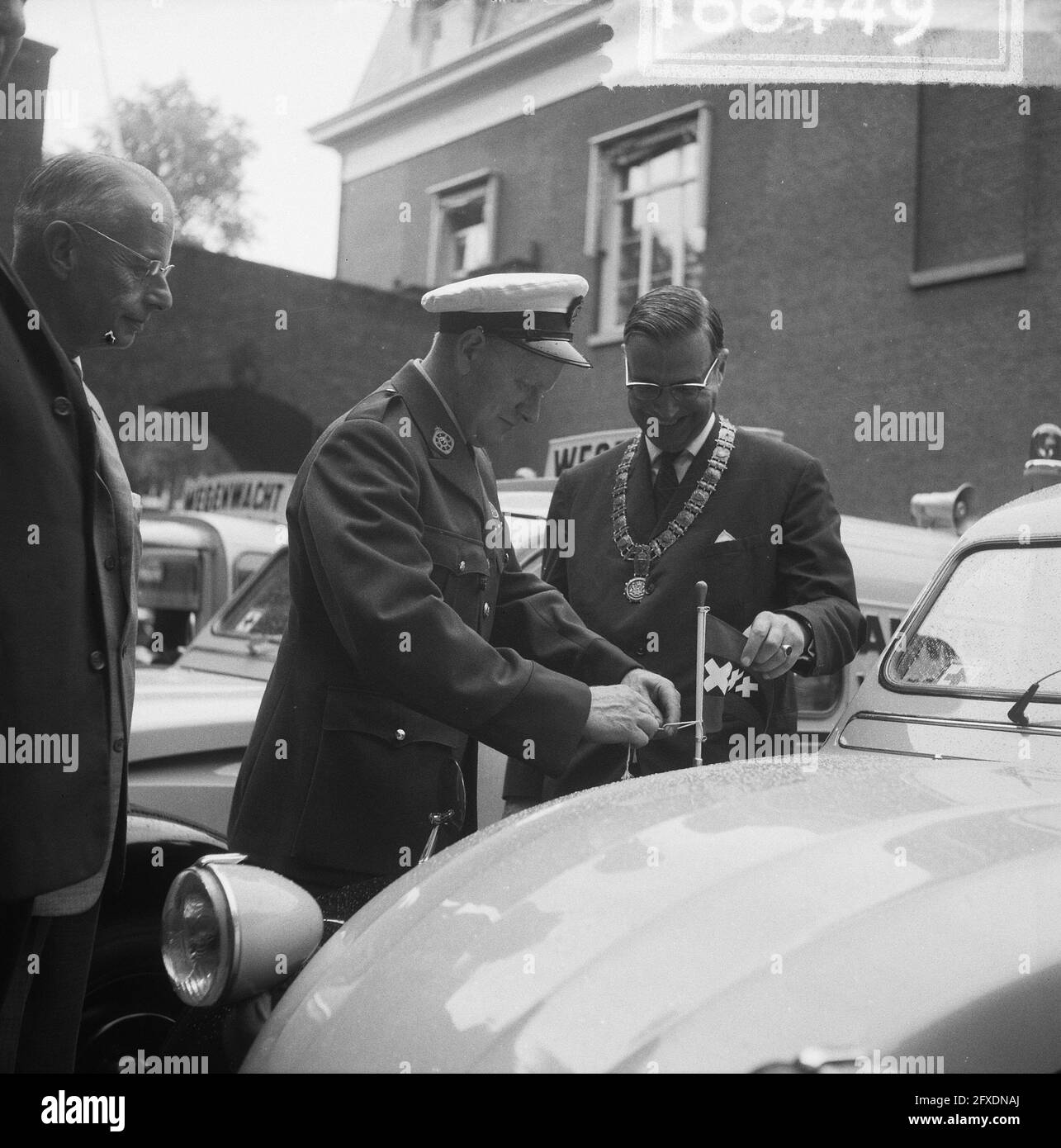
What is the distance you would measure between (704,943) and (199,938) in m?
0.80

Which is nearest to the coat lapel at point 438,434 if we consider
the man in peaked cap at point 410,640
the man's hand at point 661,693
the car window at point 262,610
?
the man in peaked cap at point 410,640

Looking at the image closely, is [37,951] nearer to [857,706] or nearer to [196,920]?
[196,920]

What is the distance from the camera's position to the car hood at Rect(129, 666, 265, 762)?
12.3 feet

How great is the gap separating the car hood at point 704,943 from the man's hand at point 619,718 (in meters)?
0.27

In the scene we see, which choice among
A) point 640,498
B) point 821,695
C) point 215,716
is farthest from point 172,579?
point 640,498

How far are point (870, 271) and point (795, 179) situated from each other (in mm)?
1256

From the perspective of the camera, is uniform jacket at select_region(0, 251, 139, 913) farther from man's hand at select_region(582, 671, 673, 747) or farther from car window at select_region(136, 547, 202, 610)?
car window at select_region(136, 547, 202, 610)

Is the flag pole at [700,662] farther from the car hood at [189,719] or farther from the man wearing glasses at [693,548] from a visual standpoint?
the car hood at [189,719]

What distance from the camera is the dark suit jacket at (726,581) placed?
117 inches

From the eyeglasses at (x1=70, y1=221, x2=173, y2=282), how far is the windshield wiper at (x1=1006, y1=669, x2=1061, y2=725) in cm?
167

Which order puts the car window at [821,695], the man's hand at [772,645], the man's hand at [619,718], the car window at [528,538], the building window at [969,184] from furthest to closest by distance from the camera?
the building window at [969,184] → the car window at [821,695] → the car window at [528,538] → the man's hand at [772,645] → the man's hand at [619,718]

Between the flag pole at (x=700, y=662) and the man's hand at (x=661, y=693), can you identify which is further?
the man's hand at (x=661, y=693)

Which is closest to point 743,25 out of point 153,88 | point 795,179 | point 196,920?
point 795,179

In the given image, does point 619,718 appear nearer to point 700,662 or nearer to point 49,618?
point 700,662
